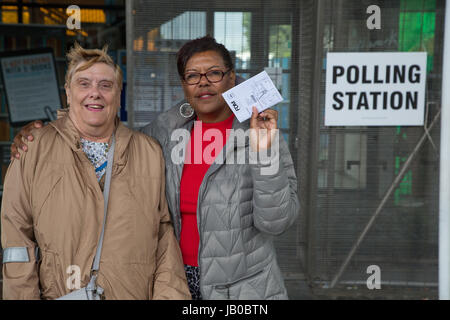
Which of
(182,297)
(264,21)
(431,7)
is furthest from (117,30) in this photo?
(182,297)

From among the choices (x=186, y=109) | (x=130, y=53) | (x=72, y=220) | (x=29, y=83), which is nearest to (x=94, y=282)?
(x=72, y=220)

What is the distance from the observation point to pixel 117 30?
6.83 m

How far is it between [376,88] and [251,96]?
2.27m

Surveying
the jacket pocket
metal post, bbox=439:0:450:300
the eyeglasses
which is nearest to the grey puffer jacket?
the jacket pocket

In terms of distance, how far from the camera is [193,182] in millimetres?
2479

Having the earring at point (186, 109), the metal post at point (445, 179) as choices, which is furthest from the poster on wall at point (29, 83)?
the metal post at point (445, 179)

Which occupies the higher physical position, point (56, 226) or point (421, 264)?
point (56, 226)

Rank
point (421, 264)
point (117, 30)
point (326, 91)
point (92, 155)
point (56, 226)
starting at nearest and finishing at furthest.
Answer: point (56, 226), point (92, 155), point (326, 91), point (421, 264), point (117, 30)

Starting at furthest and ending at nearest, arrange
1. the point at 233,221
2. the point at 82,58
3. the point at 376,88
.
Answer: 1. the point at 376,88
2. the point at 233,221
3. the point at 82,58

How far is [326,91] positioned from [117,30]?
3597 millimetres

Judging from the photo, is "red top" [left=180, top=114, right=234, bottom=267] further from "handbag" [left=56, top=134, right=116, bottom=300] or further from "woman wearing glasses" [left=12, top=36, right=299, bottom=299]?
"handbag" [left=56, top=134, right=116, bottom=300]

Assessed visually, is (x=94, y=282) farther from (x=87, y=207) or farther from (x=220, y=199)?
(x=220, y=199)

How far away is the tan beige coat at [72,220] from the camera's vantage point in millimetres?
2189

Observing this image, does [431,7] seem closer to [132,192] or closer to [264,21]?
[264,21]
